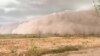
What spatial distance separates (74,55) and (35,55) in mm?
6891

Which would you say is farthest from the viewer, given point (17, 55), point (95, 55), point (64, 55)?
point (17, 55)

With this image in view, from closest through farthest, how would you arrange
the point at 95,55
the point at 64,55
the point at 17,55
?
the point at 95,55, the point at 64,55, the point at 17,55

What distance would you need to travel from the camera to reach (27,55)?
5403cm

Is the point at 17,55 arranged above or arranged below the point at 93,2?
below

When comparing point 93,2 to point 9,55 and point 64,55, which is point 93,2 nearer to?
point 64,55

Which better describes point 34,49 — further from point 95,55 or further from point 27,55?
point 95,55

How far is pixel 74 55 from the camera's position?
169ft

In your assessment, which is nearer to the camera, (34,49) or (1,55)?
(34,49)

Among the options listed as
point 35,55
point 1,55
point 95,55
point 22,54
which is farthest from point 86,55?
point 1,55

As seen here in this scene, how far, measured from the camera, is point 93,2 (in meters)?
53.9

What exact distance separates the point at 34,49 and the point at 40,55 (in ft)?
6.66

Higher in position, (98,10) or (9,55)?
(98,10)

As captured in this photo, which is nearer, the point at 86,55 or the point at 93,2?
the point at 86,55

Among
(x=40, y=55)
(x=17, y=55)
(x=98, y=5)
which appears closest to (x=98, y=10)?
(x=98, y=5)
